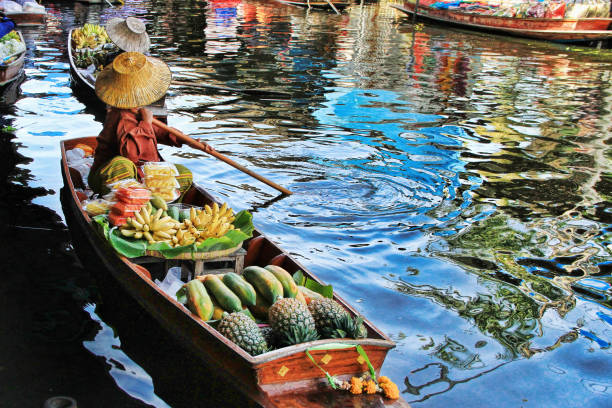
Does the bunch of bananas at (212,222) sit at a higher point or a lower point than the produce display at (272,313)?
higher

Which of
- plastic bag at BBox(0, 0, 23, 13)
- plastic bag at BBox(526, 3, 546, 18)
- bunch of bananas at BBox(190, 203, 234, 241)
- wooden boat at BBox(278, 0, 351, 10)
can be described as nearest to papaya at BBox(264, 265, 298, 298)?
bunch of bananas at BBox(190, 203, 234, 241)

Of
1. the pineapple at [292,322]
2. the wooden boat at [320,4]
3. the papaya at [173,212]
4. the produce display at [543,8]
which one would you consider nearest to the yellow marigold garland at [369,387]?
the pineapple at [292,322]

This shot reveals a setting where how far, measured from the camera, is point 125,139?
5.56 metres

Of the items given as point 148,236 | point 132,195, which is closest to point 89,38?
point 132,195

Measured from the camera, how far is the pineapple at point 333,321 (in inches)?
140

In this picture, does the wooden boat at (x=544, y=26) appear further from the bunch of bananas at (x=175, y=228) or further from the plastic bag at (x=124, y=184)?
the bunch of bananas at (x=175, y=228)

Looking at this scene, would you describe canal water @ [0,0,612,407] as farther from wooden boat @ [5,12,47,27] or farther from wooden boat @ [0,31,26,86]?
wooden boat @ [5,12,47,27]

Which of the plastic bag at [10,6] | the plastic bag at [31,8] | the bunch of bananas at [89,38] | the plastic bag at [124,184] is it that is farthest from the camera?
the plastic bag at [31,8]

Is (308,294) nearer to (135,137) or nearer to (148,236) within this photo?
(148,236)

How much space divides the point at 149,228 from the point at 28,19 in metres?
19.6

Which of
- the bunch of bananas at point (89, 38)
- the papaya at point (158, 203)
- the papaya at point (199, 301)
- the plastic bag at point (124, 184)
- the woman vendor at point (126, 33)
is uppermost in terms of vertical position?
the woman vendor at point (126, 33)

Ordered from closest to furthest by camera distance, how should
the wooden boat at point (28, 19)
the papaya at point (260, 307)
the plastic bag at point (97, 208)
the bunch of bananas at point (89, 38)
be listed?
1. the papaya at point (260, 307)
2. the plastic bag at point (97, 208)
3. the bunch of bananas at point (89, 38)
4. the wooden boat at point (28, 19)

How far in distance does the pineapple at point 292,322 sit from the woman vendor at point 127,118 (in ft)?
7.88

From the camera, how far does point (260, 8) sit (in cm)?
3247
